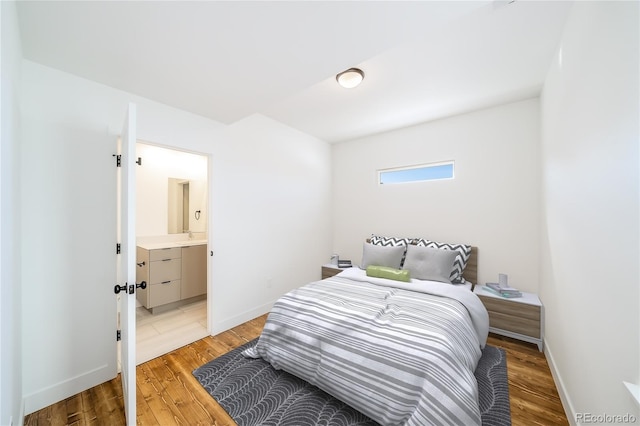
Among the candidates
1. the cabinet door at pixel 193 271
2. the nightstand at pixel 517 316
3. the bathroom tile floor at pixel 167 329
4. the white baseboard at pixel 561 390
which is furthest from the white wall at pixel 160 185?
the white baseboard at pixel 561 390

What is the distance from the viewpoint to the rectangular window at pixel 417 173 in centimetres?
332

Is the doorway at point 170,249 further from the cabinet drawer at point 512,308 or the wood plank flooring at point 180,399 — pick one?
the cabinet drawer at point 512,308

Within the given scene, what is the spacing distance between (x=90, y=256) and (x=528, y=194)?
168 inches

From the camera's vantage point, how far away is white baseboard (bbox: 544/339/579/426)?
4.91 feet

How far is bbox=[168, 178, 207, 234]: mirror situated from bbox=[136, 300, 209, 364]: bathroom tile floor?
1.30 metres

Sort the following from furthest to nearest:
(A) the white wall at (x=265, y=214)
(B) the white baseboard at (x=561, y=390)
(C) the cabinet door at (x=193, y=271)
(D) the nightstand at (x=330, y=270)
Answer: (D) the nightstand at (x=330, y=270) < (C) the cabinet door at (x=193, y=271) < (A) the white wall at (x=265, y=214) < (B) the white baseboard at (x=561, y=390)

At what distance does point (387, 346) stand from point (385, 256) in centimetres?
161

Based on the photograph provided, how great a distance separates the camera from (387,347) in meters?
1.56

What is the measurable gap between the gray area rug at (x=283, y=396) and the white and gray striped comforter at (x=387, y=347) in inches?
3.5

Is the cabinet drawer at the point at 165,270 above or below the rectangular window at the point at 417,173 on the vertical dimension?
below

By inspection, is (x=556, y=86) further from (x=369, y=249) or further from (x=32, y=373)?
(x=32, y=373)

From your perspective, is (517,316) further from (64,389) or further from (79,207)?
(79,207)

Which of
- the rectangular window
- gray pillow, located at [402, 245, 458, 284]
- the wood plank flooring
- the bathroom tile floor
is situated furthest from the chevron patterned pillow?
the bathroom tile floor

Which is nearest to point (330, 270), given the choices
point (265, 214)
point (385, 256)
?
point (385, 256)
